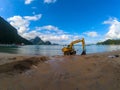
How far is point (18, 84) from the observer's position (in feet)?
30.3

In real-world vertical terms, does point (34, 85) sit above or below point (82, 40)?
below

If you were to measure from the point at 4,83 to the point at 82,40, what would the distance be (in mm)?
31976

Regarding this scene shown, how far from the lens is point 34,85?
910 centimetres

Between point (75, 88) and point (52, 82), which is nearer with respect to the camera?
point (75, 88)

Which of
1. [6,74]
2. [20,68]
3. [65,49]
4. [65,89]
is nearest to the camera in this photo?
[65,89]

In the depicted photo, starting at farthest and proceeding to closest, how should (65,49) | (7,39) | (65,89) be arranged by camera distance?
(7,39) < (65,49) < (65,89)

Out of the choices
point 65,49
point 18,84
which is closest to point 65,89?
point 18,84

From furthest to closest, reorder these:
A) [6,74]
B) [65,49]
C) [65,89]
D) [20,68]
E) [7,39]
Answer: [7,39], [65,49], [20,68], [6,74], [65,89]

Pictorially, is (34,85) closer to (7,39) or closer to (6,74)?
(6,74)

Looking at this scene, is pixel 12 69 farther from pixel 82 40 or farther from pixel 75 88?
pixel 82 40

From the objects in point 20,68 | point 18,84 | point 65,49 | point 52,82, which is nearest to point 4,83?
point 18,84

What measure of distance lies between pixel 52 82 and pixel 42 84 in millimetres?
675

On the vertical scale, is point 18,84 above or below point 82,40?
below

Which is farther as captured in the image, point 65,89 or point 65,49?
point 65,49
